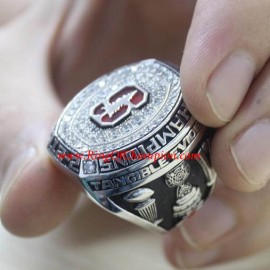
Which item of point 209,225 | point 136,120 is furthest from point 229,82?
point 209,225

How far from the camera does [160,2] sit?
46.1 inches

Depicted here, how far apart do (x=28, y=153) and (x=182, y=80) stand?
0.29 m

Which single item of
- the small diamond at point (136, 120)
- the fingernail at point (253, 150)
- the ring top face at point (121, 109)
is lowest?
the fingernail at point (253, 150)

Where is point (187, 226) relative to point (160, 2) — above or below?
below

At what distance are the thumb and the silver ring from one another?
11 cm

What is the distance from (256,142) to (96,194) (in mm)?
222

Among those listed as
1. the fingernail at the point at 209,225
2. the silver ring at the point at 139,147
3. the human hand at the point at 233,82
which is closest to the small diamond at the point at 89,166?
the silver ring at the point at 139,147

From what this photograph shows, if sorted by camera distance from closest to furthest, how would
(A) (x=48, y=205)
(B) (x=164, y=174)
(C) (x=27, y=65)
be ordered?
1. (B) (x=164, y=174)
2. (A) (x=48, y=205)
3. (C) (x=27, y=65)

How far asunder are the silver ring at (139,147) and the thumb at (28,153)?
0.35ft

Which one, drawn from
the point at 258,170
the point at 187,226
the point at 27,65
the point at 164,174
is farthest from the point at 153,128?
the point at 27,65

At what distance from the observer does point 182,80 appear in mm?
671

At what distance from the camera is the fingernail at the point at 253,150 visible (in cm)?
69

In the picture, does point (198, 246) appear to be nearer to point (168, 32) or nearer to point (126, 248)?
point (126, 248)

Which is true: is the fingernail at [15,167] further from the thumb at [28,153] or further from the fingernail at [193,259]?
the fingernail at [193,259]
